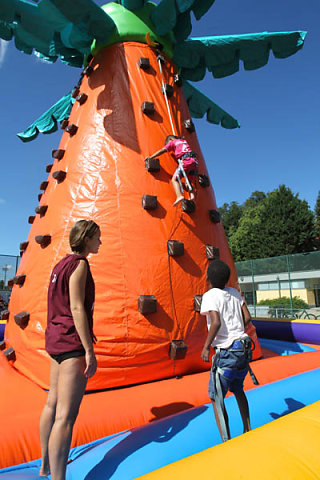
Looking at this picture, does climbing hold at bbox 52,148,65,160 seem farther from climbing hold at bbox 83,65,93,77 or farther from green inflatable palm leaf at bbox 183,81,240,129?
green inflatable palm leaf at bbox 183,81,240,129

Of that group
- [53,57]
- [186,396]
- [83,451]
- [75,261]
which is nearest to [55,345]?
[75,261]

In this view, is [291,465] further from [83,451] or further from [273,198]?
[273,198]

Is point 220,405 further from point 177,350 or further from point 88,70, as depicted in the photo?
point 88,70

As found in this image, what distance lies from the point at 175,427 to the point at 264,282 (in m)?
15.7

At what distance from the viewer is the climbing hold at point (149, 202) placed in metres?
3.39

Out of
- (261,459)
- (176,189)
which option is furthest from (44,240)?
(261,459)

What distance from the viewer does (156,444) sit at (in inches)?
74.7

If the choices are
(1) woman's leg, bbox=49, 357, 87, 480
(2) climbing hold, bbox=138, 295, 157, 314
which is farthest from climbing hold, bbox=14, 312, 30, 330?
(1) woman's leg, bbox=49, 357, 87, 480

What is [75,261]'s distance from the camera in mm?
1680

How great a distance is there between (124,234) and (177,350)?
1.27 metres

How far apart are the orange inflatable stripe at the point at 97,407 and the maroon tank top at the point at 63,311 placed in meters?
0.96

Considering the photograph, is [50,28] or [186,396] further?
[50,28]

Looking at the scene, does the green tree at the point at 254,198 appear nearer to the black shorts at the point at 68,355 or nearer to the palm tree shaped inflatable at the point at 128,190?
the palm tree shaped inflatable at the point at 128,190

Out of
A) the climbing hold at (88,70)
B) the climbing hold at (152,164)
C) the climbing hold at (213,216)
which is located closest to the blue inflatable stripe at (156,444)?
the climbing hold at (213,216)
